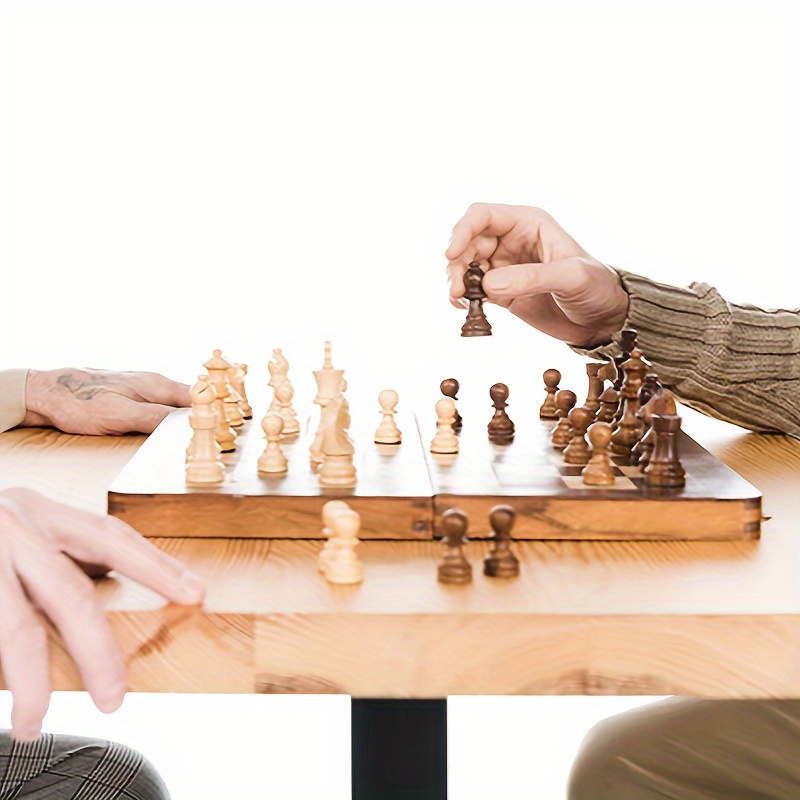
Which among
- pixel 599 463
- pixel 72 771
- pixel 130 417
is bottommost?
pixel 72 771

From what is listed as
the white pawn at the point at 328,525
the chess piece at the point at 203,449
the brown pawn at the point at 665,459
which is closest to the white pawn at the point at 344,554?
the white pawn at the point at 328,525

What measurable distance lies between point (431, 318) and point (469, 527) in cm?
333

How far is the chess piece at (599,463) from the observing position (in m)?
1.34

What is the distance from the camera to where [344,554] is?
1126mm

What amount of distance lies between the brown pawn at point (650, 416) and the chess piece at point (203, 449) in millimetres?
466

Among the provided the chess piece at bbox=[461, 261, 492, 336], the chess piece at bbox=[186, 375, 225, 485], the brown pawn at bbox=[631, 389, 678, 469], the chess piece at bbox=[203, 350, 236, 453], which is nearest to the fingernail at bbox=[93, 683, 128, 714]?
the chess piece at bbox=[186, 375, 225, 485]

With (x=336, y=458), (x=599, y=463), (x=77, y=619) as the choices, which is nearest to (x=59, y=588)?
(x=77, y=619)

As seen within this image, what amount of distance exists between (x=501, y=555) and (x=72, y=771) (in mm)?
758

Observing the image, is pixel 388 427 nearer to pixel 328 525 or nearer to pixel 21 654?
pixel 328 525

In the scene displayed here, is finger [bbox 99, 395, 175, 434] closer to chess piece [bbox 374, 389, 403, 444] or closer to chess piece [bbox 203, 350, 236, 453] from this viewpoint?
chess piece [bbox 203, 350, 236, 453]

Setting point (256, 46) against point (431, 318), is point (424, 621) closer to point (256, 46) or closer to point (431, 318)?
point (431, 318)

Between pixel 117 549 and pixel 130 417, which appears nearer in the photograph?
pixel 117 549

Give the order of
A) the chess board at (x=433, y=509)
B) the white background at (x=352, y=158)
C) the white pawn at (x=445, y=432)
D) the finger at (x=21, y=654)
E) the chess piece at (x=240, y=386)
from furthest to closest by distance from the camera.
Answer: the white background at (x=352, y=158), the chess piece at (x=240, y=386), the white pawn at (x=445, y=432), the chess board at (x=433, y=509), the finger at (x=21, y=654)

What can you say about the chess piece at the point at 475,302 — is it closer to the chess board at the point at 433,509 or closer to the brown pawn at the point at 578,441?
the brown pawn at the point at 578,441
